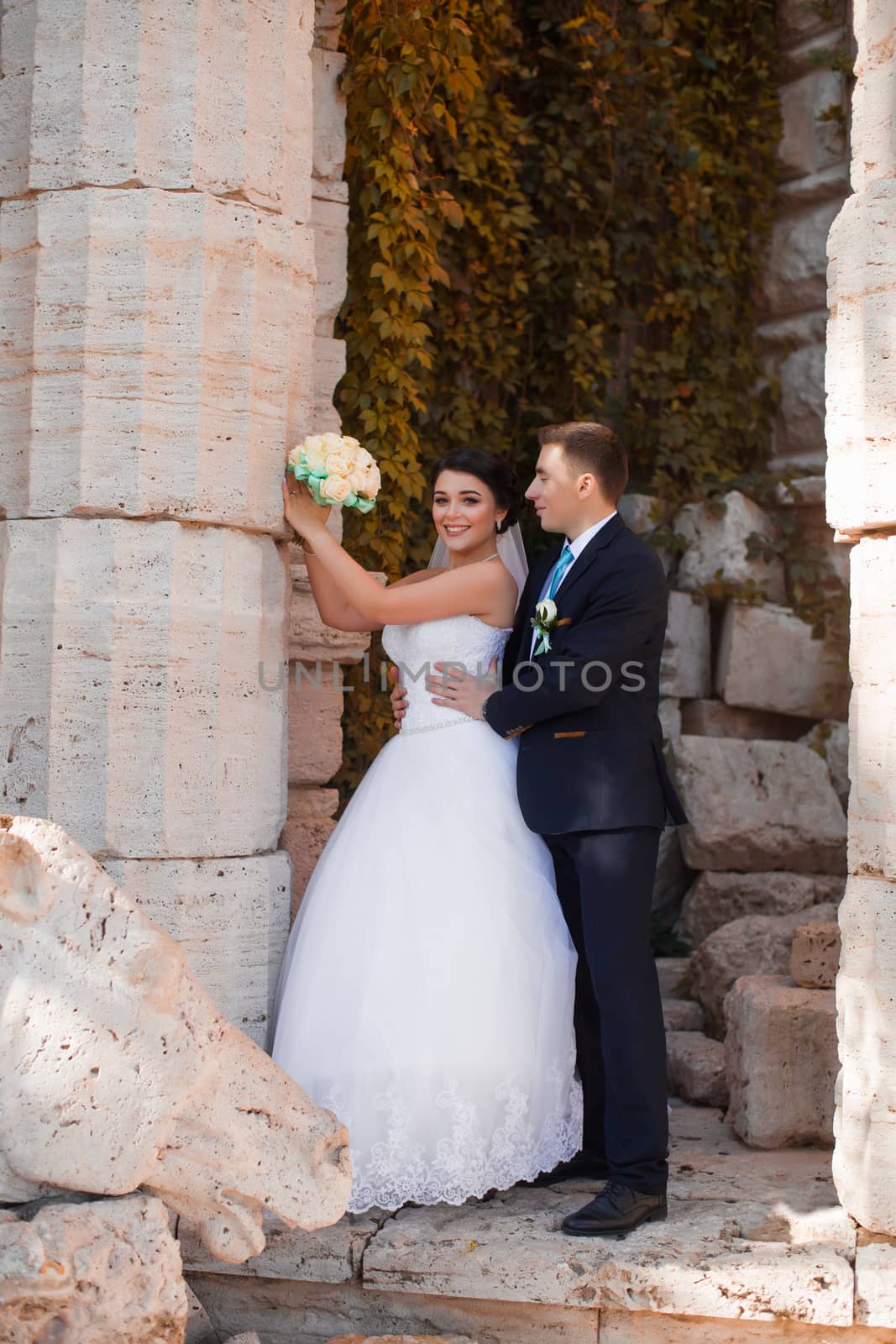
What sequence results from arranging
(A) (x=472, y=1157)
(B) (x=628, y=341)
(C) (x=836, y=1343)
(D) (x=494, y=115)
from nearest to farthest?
(C) (x=836, y=1343), (A) (x=472, y=1157), (D) (x=494, y=115), (B) (x=628, y=341)

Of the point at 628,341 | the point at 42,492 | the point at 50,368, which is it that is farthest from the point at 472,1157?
the point at 628,341

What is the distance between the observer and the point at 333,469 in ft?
11.7

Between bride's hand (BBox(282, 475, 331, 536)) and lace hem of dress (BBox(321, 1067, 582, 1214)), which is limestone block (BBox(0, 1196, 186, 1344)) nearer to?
lace hem of dress (BBox(321, 1067, 582, 1214))

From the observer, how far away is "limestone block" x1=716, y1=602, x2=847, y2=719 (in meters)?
6.91

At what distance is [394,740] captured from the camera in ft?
12.7

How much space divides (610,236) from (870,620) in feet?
14.5

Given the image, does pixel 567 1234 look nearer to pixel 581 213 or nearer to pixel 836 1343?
pixel 836 1343

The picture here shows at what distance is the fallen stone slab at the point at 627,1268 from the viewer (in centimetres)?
313

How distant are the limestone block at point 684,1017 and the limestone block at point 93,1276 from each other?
10.2 ft

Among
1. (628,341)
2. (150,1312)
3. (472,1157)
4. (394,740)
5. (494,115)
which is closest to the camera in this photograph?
(150,1312)

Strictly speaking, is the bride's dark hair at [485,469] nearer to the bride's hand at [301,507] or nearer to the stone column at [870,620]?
the bride's hand at [301,507]

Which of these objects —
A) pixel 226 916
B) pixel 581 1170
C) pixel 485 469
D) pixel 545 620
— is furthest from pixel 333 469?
pixel 581 1170

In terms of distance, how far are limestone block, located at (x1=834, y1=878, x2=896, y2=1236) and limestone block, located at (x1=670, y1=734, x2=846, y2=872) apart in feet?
10.6

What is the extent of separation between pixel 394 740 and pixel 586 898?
2.42 ft
